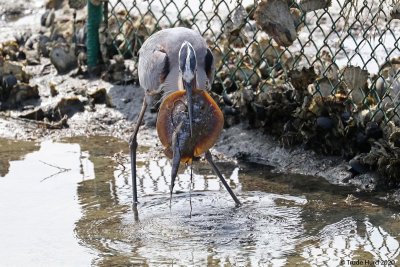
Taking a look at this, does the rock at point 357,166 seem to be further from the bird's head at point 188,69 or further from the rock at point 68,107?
the rock at point 68,107

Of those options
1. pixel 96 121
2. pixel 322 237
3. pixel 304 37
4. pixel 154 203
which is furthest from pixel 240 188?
pixel 304 37

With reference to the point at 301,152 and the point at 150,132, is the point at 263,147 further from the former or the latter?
the point at 150,132

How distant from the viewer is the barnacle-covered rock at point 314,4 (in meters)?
5.56

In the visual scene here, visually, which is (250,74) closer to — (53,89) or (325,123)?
(325,123)

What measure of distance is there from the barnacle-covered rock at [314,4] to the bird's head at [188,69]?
1.09m

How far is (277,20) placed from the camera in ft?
18.1

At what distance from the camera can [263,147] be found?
6242 mm

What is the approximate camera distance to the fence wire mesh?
18.4 ft

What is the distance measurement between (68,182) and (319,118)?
197 cm

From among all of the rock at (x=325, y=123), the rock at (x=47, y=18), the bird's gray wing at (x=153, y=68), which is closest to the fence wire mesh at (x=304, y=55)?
the rock at (x=325, y=123)

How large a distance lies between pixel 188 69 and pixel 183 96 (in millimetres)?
207

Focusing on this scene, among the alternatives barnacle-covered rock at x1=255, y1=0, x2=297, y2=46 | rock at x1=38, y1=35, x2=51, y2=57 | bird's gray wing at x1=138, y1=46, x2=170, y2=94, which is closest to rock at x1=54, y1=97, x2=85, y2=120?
rock at x1=38, y1=35, x2=51, y2=57

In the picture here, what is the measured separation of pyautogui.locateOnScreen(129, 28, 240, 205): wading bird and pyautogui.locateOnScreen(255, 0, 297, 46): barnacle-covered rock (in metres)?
0.48

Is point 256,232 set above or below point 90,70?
below
